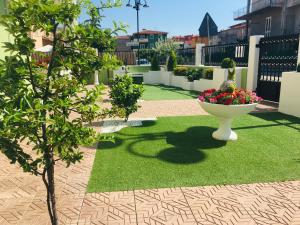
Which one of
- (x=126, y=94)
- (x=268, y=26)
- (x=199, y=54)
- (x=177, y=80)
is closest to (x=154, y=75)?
(x=177, y=80)

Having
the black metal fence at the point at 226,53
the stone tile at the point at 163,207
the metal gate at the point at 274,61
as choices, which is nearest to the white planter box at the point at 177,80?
the black metal fence at the point at 226,53

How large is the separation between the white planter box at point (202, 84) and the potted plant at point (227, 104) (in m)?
9.47

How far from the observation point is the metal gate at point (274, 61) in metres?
11.9

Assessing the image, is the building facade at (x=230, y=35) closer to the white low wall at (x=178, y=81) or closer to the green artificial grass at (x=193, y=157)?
the white low wall at (x=178, y=81)

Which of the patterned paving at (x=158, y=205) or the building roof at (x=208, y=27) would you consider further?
the building roof at (x=208, y=27)

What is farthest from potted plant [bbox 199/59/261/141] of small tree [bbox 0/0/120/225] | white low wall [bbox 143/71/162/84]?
white low wall [bbox 143/71/162/84]

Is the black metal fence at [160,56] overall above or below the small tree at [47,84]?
above

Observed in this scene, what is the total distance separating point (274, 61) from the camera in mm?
12734

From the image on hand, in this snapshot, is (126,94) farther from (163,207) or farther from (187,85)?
(187,85)

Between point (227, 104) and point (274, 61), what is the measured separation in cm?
754

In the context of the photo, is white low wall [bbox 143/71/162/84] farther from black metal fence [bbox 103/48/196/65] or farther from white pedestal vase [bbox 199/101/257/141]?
white pedestal vase [bbox 199/101/257/141]

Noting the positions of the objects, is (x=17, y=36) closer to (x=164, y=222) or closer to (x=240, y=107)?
(x=164, y=222)

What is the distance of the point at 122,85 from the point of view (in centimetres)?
894

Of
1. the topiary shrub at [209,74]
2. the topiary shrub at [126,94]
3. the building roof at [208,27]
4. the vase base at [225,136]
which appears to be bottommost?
the vase base at [225,136]
